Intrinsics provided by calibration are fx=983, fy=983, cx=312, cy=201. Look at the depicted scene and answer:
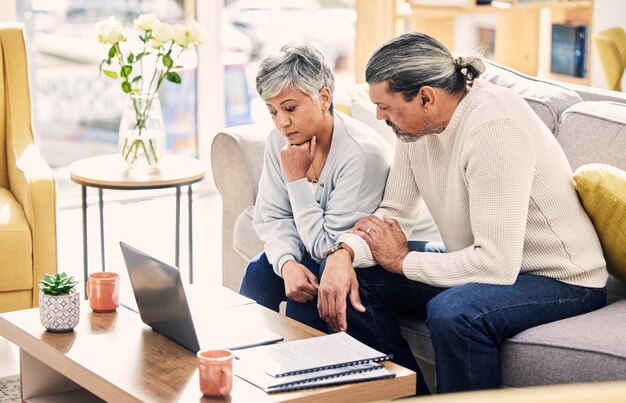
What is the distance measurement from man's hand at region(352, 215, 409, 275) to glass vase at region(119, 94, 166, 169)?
1.06 m

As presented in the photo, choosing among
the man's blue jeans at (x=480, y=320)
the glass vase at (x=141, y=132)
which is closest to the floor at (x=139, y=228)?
the glass vase at (x=141, y=132)

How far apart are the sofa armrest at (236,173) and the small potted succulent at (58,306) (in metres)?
0.96

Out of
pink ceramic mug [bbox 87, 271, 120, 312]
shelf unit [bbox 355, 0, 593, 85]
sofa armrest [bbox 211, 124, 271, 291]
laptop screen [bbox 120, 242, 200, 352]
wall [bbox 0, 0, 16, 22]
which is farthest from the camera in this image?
shelf unit [bbox 355, 0, 593, 85]

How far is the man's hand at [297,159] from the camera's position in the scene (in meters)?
2.41

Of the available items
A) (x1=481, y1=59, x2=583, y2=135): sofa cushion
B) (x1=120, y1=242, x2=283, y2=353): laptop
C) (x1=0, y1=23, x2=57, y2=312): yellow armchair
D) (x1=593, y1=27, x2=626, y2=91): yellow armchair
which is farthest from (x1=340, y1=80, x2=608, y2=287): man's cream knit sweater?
(x1=593, y1=27, x2=626, y2=91): yellow armchair

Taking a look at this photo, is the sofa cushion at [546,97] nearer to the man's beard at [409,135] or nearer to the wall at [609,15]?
the man's beard at [409,135]

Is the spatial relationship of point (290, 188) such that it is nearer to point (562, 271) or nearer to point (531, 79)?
point (562, 271)

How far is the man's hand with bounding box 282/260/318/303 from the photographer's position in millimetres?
2309

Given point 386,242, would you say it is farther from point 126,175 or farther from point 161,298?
point 126,175

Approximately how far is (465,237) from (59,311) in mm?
910

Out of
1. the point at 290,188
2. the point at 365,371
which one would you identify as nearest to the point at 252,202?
the point at 290,188

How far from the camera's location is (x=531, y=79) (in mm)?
2846

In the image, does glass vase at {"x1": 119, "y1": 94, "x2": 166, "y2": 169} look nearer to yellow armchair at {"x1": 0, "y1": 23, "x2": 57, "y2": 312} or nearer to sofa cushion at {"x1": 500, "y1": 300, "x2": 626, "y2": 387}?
yellow armchair at {"x1": 0, "y1": 23, "x2": 57, "y2": 312}

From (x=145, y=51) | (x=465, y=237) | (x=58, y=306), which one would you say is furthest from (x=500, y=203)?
(x=145, y=51)
